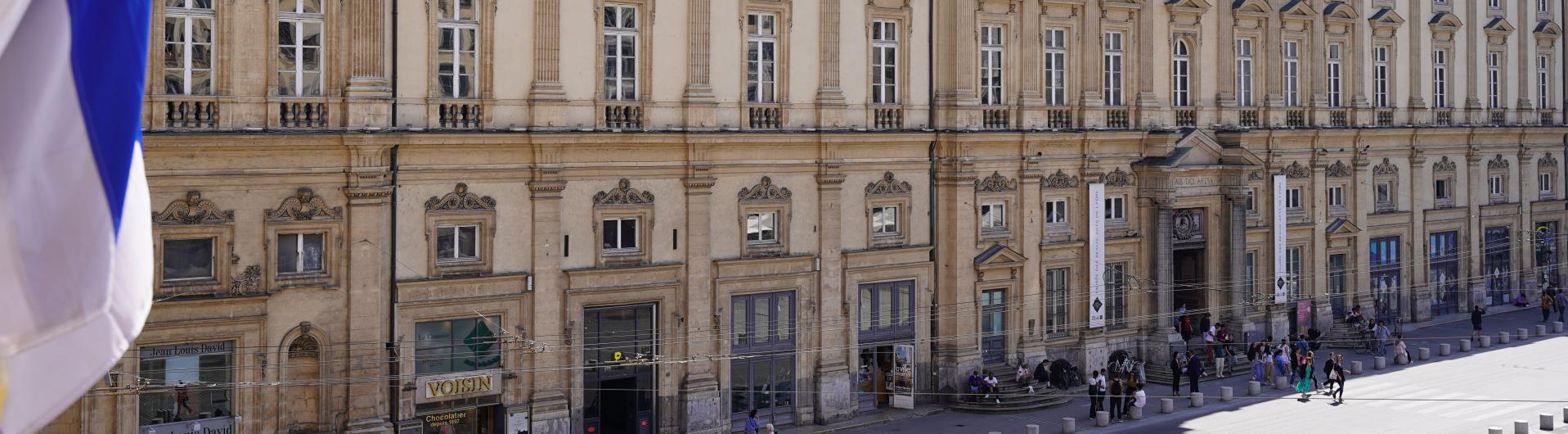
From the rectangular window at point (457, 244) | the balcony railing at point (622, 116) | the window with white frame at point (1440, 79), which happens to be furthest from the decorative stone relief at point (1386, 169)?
the rectangular window at point (457, 244)

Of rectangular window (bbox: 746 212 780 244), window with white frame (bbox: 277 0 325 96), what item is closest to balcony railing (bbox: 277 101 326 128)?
window with white frame (bbox: 277 0 325 96)

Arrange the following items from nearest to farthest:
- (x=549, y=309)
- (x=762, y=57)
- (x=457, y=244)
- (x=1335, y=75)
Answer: (x=457, y=244)
(x=549, y=309)
(x=762, y=57)
(x=1335, y=75)

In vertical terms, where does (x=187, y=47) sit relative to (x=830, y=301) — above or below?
above

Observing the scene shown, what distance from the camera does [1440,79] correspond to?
5684 centimetres

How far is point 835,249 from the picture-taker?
3869 centimetres

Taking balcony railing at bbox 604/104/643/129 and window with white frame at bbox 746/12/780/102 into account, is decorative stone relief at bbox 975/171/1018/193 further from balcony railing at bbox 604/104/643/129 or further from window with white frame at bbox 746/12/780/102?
balcony railing at bbox 604/104/643/129

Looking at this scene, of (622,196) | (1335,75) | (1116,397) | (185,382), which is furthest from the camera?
(1335,75)

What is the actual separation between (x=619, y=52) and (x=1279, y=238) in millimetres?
24504

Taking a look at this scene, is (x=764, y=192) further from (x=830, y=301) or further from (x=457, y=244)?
(x=457, y=244)

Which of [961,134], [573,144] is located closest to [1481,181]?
[961,134]

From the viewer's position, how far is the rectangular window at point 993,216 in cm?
4194

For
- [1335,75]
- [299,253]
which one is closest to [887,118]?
[299,253]

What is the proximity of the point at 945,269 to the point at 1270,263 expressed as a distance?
45.4ft

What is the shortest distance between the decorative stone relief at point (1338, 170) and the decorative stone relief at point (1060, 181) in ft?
40.3
